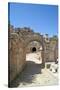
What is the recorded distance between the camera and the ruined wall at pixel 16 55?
2725 millimetres

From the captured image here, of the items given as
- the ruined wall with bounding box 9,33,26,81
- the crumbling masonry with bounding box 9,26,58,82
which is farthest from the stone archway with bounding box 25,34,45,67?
the ruined wall with bounding box 9,33,26,81

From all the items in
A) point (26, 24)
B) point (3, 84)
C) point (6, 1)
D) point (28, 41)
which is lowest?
point (3, 84)

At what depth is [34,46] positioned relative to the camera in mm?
2795

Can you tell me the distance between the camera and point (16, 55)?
276cm

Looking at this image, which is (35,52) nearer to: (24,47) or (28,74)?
(24,47)

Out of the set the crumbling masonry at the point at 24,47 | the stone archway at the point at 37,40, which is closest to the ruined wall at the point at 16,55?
the crumbling masonry at the point at 24,47

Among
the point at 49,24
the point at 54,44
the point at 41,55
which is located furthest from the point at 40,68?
the point at 49,24

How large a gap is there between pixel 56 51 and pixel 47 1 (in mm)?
693

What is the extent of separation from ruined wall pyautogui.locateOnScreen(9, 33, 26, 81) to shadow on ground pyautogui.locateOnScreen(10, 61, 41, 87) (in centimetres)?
6

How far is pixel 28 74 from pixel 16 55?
0.98 feet

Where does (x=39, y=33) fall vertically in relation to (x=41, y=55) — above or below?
above

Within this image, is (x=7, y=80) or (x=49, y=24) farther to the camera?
(x=49, y=24)

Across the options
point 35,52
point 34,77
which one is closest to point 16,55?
point 35,52

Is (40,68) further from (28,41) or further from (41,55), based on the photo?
(28,41)
